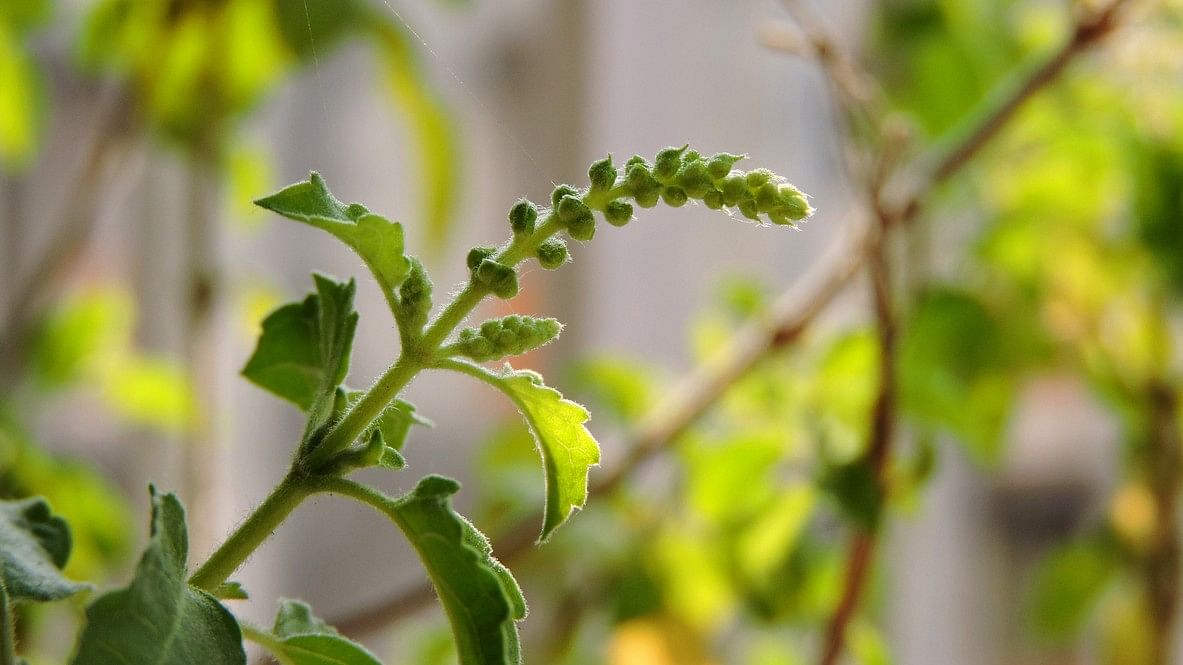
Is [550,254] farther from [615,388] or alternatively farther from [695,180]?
[615,388]

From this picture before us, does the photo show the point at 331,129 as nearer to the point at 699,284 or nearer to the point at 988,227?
the point at 699,284

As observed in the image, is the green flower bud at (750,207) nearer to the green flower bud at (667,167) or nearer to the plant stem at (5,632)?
the green flower bud at (667,167)

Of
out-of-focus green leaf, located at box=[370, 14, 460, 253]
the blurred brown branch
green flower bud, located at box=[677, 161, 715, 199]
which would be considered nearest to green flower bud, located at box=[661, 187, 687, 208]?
green flower bud, located at box=[677, 161, 715, 199]

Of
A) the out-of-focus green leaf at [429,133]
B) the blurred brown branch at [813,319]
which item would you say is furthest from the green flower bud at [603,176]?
the out-of-focus green leaf at [429,133]

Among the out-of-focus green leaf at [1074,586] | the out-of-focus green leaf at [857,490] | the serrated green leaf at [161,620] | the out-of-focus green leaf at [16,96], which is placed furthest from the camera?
the out-of-focus green leaf at [1074,586]

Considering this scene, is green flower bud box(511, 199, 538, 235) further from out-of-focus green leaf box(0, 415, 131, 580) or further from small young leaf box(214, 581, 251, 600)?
out-of-focus green leaf box(0, 415, 131, 580)

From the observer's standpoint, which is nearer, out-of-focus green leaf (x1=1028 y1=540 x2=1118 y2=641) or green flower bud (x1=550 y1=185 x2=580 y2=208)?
green flower bud (x1=550 y1=185 x2=580 y2=208)

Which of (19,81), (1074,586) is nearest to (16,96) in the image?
(19,81)
